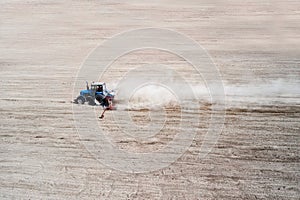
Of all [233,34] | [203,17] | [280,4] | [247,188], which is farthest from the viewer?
[280,4]

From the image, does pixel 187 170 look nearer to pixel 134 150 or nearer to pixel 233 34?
pixel 134 150

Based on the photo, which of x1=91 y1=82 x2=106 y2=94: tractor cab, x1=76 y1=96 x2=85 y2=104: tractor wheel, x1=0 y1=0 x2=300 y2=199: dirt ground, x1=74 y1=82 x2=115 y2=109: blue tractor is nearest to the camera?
x1=0 y1=0 x2=300 y2=199: dirt ground

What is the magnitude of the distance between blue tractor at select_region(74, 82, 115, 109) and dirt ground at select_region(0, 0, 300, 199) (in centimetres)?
53

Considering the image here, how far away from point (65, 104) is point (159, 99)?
305 centimetres

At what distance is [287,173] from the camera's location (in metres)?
8.23

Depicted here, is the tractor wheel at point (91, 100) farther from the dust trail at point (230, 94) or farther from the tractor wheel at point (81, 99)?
the dust trail at point (230, 94)

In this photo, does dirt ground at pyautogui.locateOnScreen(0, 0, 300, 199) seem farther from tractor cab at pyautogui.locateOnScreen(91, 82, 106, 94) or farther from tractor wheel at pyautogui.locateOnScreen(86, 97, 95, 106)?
tractor cab at pyautogui.locateOnScreen(91, 82, 106, 94)

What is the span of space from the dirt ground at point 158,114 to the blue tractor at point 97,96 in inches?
20.8

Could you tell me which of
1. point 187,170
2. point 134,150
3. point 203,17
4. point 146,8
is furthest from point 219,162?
point 146,8

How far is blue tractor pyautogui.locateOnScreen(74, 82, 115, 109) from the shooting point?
37.7ft

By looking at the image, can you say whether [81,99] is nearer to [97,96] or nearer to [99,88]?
[97,96]

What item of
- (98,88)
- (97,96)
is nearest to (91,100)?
(97,96)

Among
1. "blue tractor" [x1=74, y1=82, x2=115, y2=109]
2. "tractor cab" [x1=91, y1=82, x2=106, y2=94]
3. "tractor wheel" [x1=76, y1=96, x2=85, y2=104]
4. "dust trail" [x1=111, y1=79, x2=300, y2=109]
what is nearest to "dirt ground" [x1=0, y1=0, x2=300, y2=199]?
"dust trail" [x1=111, y1=79, x2=300, y2=109]

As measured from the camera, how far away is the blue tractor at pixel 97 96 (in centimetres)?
1148
